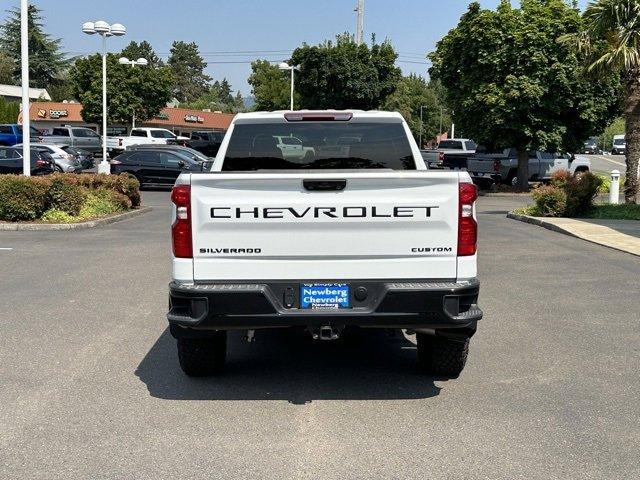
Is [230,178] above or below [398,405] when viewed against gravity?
above

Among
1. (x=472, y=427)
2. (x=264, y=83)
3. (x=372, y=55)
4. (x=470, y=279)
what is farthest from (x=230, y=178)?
(x=264, y=83)

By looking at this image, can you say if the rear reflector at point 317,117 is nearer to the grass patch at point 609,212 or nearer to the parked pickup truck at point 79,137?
the grass patch at point 609,212

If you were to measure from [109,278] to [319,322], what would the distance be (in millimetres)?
6109

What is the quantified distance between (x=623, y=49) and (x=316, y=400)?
715 inches

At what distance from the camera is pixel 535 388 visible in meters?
5.84

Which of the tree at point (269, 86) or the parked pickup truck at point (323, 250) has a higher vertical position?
the tree at point (269, 86)

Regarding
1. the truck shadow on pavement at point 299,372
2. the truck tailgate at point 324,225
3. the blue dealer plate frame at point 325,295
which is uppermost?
the truck tailgate at point 324,225

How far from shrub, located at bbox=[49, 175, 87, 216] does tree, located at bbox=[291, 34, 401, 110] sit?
37542 millimetres

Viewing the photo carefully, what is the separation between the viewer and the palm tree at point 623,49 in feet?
68.1

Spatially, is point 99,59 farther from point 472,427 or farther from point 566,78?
point 472,427

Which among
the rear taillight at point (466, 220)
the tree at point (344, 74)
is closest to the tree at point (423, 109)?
the tree at point (344, 74)

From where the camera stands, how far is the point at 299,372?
6.29 m

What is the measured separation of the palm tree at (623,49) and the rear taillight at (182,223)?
18.4 m

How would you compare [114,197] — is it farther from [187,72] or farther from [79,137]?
[187,72]
